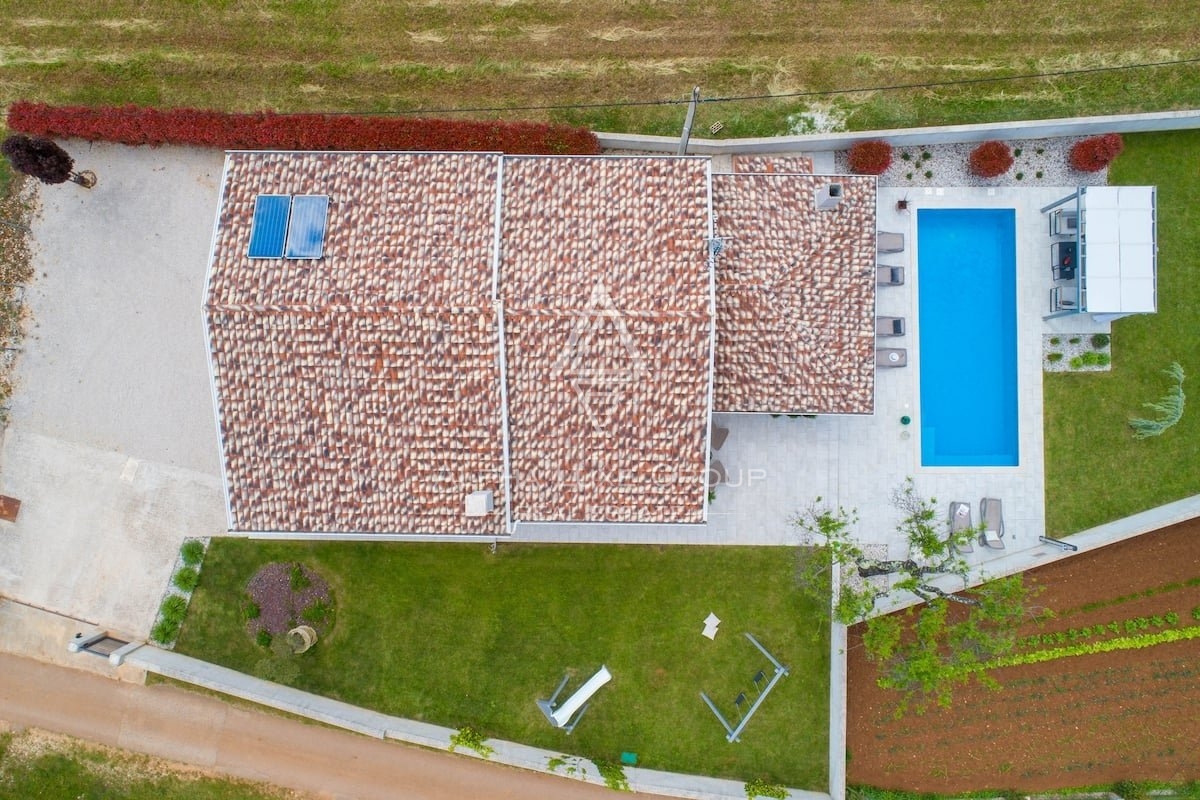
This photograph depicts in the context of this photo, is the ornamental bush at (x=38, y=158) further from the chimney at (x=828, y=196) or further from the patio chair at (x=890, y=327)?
the patio chair at (x=890, y=327)

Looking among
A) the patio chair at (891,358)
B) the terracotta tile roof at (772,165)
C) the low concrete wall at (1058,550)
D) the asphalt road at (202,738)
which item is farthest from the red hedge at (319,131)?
the low concrete wall at (1058,550)

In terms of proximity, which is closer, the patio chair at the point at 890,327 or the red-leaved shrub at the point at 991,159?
the patio chair at the point at 890,327

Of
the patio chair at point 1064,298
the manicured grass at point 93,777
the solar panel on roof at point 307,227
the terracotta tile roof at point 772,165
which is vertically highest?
the terracotta tile roof at point 772,165

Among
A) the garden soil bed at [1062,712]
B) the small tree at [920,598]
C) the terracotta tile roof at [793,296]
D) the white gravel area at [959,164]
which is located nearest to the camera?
the terracotta tile roof at [793,296]

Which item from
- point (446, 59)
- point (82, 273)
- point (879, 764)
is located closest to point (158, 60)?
point (82, 273)

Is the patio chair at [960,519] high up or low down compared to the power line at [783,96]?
down

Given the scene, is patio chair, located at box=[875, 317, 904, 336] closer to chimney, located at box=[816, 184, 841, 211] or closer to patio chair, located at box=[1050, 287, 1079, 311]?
chimney, located at box=[816, 184, 841, 211]

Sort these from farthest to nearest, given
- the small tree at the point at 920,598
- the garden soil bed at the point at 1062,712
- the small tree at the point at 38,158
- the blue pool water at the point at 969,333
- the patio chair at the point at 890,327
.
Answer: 1. the garden soil bed at the point at 1062,712
2. the blue pool water at the point at 969,333
3. the patio chair at the point at 890,327
4. the small tree at the point at 920,598
5. the small tree at the point at 38,158

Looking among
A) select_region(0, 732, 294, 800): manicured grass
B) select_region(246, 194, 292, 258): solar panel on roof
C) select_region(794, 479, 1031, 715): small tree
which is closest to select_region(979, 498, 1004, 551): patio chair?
select_region(794, 479, 1031, 715): small tree
